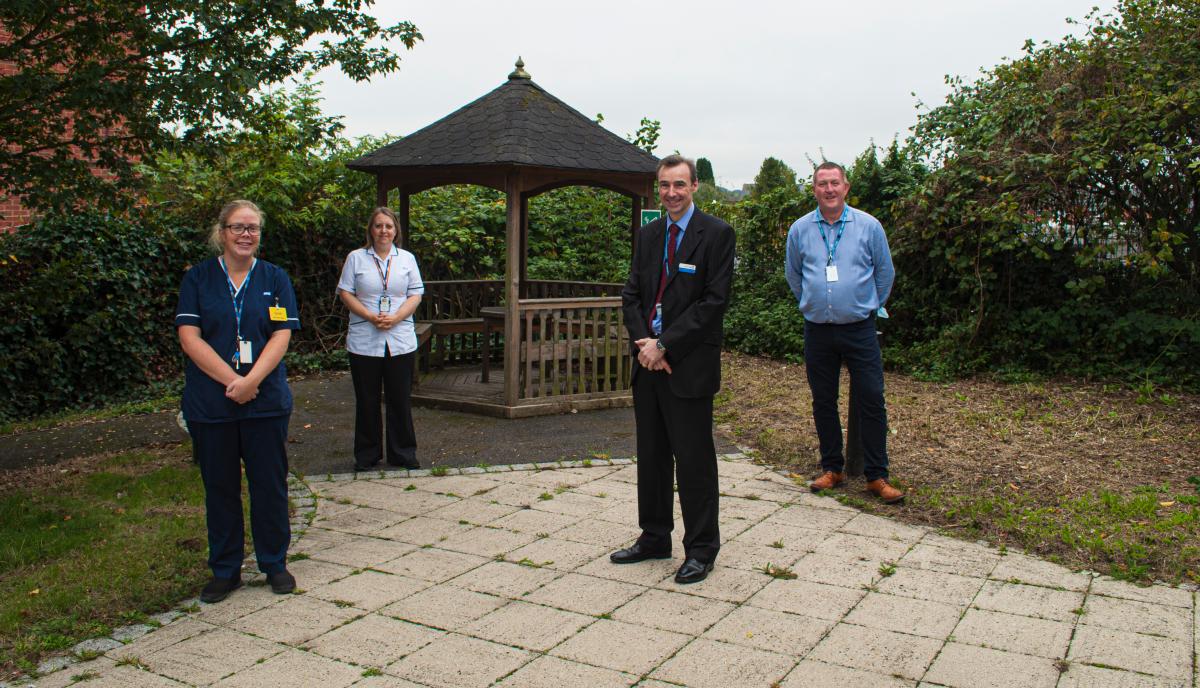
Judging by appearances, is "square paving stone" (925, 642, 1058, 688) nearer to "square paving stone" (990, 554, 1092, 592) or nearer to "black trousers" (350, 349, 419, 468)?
"square paving stone" (990, 554, 1092, 592)

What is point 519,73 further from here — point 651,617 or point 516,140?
point 651,617

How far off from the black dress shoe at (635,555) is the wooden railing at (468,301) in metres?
6.07

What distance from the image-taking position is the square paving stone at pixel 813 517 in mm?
5578

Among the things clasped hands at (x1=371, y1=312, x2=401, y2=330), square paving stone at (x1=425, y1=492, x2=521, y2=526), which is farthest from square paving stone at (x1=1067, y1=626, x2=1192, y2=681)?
clasped hands at (x1=371, y1=312, x2=401, y2=330)

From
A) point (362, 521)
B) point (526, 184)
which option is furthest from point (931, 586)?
point (526, 184)

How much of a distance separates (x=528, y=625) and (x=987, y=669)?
5.74 ft

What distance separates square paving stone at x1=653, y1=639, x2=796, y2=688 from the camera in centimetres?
359

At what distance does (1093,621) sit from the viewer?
418 cm

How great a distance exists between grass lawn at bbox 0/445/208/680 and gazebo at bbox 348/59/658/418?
121 inches

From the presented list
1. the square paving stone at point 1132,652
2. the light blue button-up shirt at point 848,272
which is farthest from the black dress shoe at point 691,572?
the light blue button-up shirt at point 848,272

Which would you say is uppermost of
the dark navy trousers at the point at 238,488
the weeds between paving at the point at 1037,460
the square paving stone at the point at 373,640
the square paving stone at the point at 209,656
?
the dark navy trousers at the point at 238,488

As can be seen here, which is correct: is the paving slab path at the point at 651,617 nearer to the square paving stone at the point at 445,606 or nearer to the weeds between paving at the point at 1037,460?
the square paving stone at the point at 445,606

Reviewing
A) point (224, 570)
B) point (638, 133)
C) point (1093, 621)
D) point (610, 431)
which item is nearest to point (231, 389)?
point (224, 570)

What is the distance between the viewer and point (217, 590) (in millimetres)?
4453
